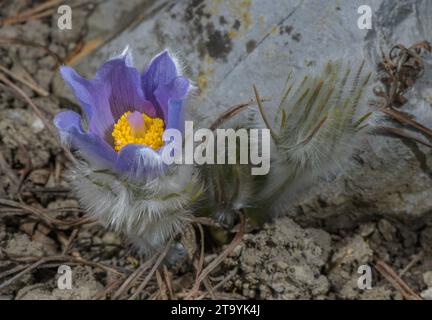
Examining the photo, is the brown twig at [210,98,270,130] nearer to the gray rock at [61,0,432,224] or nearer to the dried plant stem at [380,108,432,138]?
the gray rock at [61,0,432,224]

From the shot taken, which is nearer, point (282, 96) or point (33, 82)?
point (282, 96)

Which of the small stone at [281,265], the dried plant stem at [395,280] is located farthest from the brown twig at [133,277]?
the dried plant stem at [395,280]

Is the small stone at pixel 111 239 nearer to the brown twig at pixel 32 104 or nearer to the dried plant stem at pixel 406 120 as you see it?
the brown twig at pixel 32 104

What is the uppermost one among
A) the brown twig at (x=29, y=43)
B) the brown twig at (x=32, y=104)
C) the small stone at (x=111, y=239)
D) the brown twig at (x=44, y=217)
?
the brown twig at (x=29, y=43)

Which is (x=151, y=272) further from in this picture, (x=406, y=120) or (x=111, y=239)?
(x=406, y=120)

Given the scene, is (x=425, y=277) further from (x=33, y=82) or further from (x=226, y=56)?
(x=33, y=82)

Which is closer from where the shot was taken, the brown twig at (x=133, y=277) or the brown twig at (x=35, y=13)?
the brown twig at (x=133, y=277)
